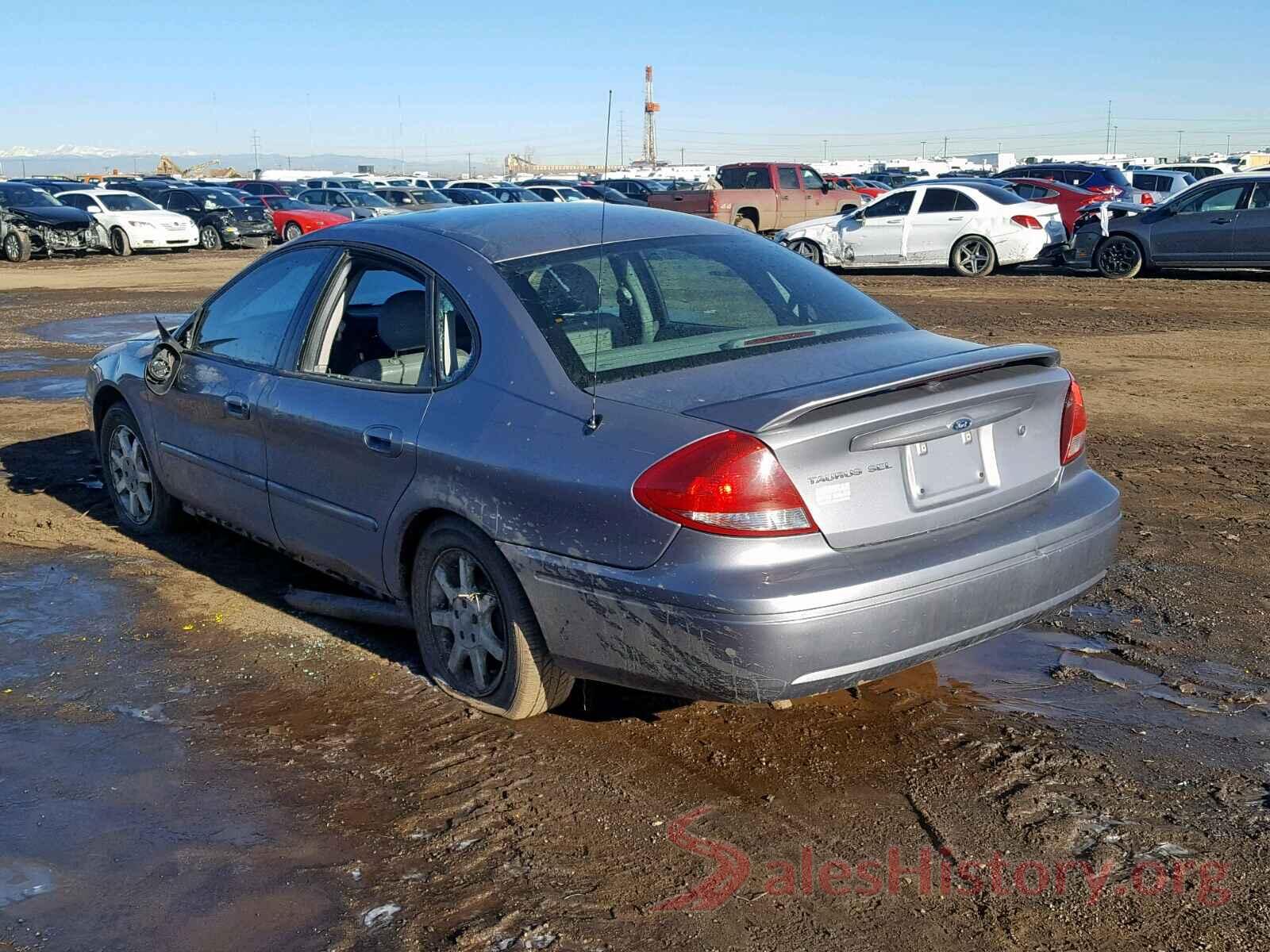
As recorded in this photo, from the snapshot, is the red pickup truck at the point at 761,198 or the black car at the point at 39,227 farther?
the red pickup truck at the point at 761,198

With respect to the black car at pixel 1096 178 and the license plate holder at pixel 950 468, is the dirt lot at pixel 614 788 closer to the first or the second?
the license plate holder at pixel 950 468

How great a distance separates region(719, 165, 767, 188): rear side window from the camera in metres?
30.1

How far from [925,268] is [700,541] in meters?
20.2

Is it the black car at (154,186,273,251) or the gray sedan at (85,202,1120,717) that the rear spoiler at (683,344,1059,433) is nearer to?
the gray sedan at (85,202,1120,717)

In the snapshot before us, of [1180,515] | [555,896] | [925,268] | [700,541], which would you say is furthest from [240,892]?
[925,268]

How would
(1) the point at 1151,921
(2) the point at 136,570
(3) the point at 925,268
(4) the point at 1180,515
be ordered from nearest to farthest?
(1) the point at 1151,921 < (2) the point at 136,570 < (4) the point at 1180,515 < (3) the point at 925,268

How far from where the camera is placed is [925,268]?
22.9 meters

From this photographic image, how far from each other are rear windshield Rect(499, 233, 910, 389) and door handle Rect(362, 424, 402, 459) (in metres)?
0.62

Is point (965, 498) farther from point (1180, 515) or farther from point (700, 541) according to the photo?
point (1180, 515)

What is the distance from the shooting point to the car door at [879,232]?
21.5m

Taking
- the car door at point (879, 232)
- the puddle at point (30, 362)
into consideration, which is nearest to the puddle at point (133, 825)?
the puddle at point (30, 362)

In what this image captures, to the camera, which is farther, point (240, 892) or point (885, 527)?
point (885, 527)

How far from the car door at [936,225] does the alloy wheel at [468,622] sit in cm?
1798

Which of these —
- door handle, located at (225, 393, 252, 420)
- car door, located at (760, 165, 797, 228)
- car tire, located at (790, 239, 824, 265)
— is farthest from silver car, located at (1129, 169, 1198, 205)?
door handle, located at (225, 393, 252, 420)
